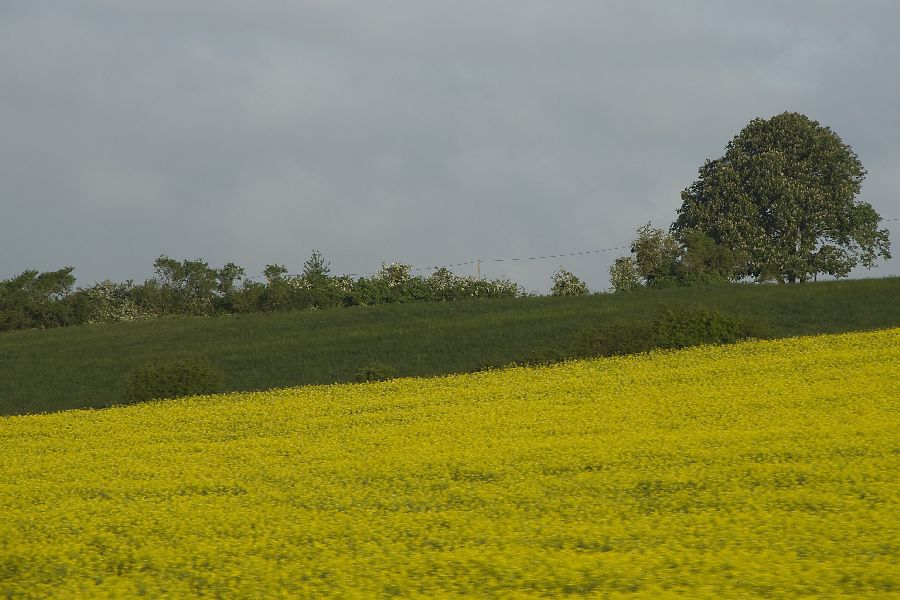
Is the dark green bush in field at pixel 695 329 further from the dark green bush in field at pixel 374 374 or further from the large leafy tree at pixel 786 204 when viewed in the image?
the large leafy tree at pixel 786 204

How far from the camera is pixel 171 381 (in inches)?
1163

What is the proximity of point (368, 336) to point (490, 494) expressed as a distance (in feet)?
104

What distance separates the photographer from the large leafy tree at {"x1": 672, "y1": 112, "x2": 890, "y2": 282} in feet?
230

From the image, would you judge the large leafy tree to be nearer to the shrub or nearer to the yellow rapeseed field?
the shrub

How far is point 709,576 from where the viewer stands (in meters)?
9.21

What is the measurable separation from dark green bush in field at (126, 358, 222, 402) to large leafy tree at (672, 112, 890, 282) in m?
44.6

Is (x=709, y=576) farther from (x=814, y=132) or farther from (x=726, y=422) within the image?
(x=814, y=132)

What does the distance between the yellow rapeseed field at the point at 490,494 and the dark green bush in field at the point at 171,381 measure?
4.82 metres

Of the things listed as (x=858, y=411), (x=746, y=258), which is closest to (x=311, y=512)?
(x=858, y=411)

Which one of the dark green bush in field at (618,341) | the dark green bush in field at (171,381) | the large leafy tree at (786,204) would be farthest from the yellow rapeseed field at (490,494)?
the large leafy tree at (786,204)

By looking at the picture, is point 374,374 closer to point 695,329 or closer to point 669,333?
point 669,333

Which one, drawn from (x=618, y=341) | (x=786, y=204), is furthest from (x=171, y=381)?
(x=786, y=204)

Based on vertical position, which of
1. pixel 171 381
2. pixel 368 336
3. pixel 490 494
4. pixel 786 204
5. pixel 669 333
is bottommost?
pixel 490 494

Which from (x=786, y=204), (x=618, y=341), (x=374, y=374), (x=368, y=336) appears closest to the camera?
(x=374, y=374)
